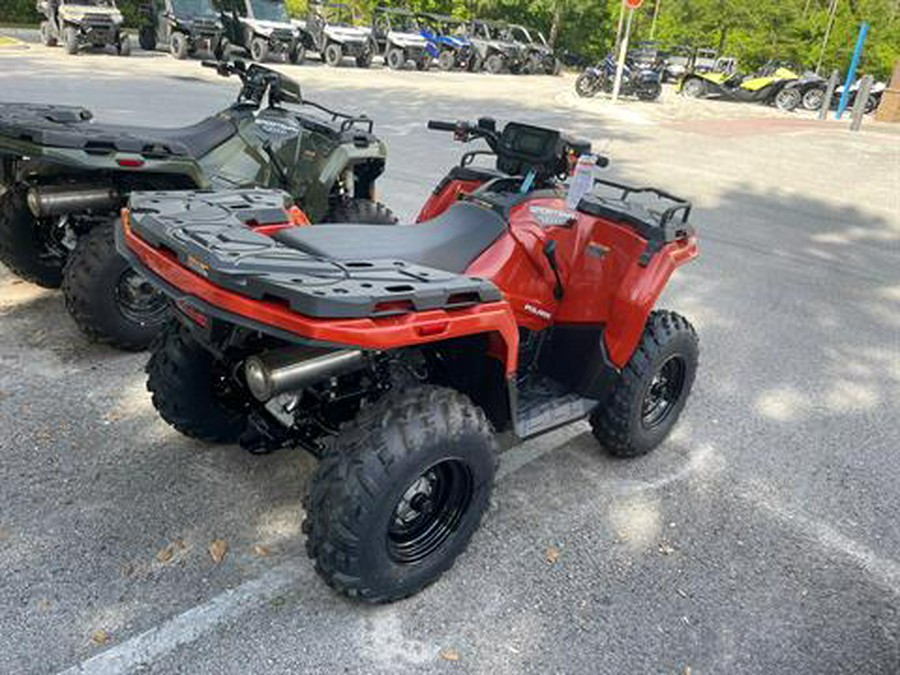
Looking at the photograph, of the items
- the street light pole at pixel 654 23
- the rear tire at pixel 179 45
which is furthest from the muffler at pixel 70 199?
the street light pole at pixel 654 23

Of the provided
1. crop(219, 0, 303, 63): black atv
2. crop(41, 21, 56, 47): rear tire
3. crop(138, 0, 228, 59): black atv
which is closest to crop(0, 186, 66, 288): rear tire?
crop(138, 0, 228, 59): black atv

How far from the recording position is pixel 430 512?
2.72 metres

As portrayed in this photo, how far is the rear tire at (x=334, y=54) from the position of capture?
76.4 feet

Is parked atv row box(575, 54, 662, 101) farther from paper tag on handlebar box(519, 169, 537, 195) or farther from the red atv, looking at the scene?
paper tag on handlebar box(519, 169, 537, 195)

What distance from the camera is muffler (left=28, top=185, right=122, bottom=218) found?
13.1 feet

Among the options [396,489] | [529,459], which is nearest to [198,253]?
[396,489]

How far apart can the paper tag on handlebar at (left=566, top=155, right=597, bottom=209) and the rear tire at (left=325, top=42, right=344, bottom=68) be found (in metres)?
22.1

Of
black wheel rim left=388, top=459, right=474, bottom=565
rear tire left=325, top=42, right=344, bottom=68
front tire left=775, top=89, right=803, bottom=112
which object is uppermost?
black wheel rim left=388, top=459, right=474, bottom=565

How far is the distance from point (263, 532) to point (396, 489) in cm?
88

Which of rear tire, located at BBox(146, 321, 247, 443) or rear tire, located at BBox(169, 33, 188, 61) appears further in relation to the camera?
rear tire, located at BBox(169, 33, 188, 61)

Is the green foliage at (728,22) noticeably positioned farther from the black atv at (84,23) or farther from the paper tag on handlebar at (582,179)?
the paper tag on handlebar at (582,179)

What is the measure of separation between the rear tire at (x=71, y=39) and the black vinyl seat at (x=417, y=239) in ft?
61.8

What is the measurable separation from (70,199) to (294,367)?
251 centimetres

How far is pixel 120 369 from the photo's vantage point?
411 centimetres
